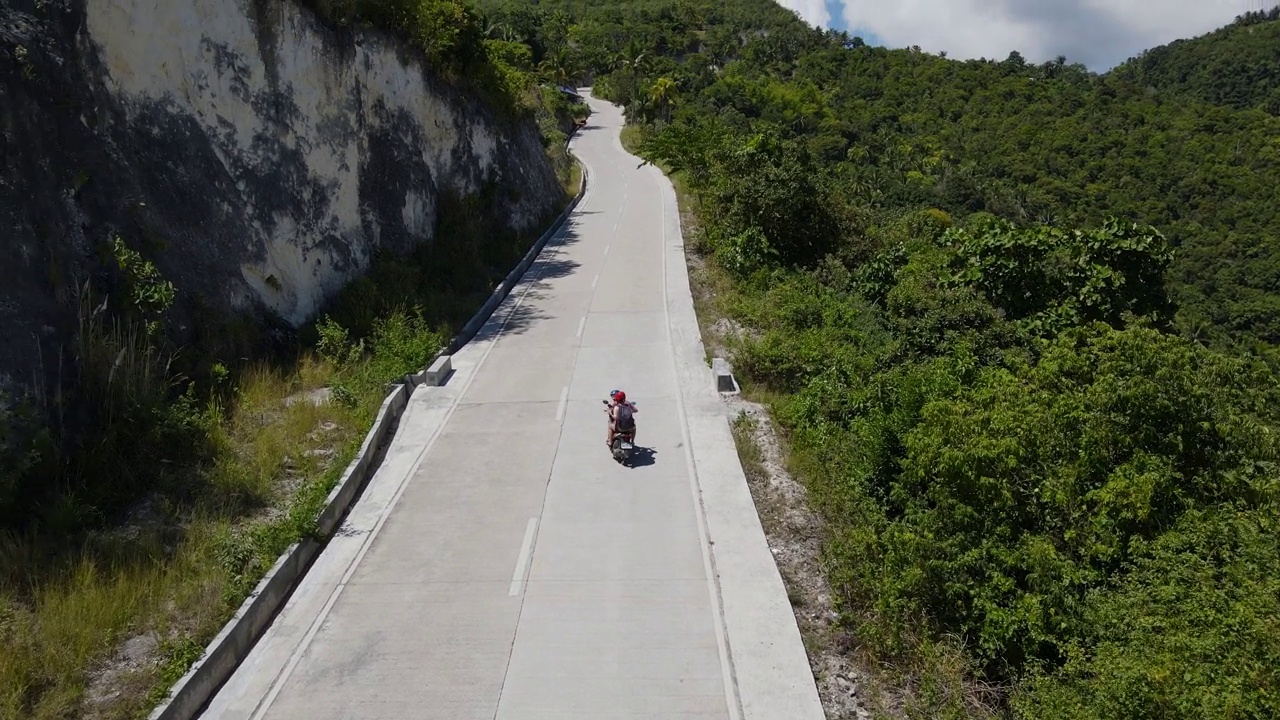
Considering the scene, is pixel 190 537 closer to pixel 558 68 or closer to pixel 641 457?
pixel 641 457

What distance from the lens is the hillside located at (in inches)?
4264

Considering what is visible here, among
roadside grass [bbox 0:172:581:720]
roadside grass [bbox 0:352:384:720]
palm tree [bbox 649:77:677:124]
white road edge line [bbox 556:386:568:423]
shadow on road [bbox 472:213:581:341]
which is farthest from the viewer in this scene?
palm tree [bbox 649:77:677:124]

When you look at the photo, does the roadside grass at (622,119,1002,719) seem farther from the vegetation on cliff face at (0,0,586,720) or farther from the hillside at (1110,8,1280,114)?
the hillside at (1110,8,1280,114)

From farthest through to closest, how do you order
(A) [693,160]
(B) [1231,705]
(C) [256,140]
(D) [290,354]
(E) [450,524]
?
(A) [693,160] → (C) [256,140] → (D) [290,354] → (E) [450,524] → (B) [1231,705]

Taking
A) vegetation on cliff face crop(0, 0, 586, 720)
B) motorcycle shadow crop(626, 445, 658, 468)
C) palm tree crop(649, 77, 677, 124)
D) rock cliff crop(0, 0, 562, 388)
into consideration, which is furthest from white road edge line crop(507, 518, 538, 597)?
palm tree crop(649, 77, 677, 124)

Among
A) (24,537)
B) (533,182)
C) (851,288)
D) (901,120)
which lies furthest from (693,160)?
(901,120)

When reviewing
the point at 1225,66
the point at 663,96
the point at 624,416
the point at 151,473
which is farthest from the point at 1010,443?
the point at 1225,66

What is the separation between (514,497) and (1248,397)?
11069 mm

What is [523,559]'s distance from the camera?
10492 millimetres

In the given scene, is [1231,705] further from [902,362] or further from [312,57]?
[312,57]

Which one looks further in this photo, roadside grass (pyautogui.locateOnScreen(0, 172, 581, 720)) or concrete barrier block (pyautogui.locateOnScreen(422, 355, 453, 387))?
concrete barrier block (pyautogui.locateOnScreen(422, 355, 453, 387))

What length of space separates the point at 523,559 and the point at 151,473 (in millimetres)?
5446

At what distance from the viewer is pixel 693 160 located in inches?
1438

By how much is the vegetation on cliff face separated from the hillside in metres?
117
